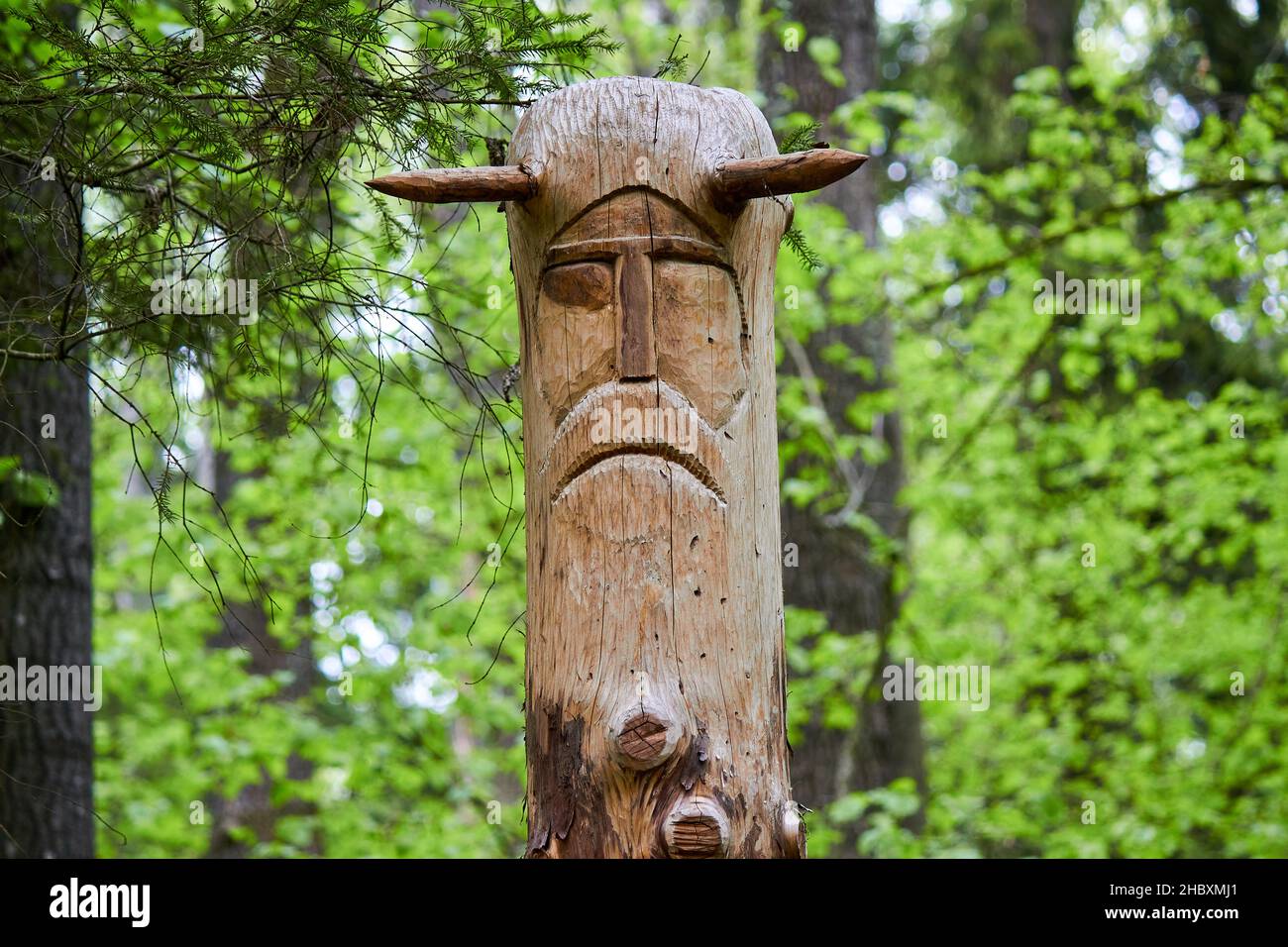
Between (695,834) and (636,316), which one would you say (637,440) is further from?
(695,834)

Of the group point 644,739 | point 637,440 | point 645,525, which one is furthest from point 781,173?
point 644,739

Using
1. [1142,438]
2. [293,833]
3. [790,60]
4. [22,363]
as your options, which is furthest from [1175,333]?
[22,363]

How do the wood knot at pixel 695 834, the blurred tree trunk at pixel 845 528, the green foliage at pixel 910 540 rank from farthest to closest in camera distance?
the blurred tree trunk at pixel 845 528
the green foliage at pixel 910 540
the wood knot at pixel 695 834

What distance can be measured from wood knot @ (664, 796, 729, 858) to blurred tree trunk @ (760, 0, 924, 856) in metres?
4.90

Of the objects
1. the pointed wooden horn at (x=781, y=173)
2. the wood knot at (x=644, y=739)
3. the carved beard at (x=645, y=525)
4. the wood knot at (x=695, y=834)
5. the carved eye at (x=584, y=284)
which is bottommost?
the wood knot at (x=695, y=834)

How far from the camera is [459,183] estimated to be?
279cm

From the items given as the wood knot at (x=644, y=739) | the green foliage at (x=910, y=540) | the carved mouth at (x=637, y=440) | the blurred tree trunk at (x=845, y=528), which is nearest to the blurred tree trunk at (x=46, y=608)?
the green foliage at (x=910, y=540)

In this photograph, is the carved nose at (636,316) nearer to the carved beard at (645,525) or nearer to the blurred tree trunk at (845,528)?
the carved beard at (645,525)

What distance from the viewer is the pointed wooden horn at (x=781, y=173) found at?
2.68 m

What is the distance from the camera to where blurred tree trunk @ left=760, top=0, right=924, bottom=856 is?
7883 mm

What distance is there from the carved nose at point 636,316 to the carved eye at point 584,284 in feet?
0.12

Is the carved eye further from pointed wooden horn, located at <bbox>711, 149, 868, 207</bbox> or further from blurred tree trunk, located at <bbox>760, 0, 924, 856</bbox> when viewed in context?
blurred tree trunk, located at <bbox>760, 0, 924, 856</bbox>

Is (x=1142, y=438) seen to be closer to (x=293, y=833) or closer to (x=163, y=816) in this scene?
(x=293, y=833)
